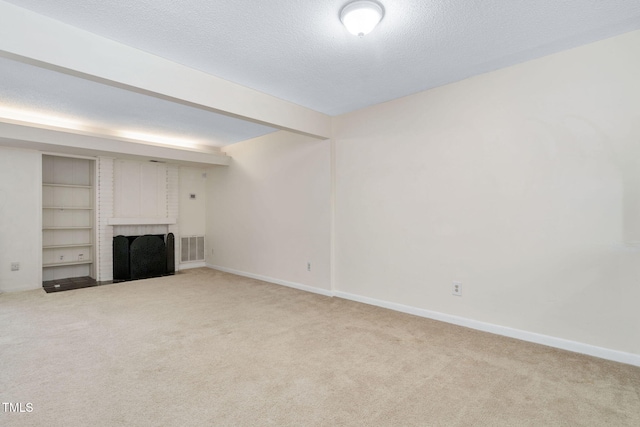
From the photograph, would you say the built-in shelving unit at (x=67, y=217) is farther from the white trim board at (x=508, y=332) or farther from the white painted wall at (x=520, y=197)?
the white painted wall at (x=520, y=197)

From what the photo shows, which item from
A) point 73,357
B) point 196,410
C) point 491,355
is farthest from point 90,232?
point 491,355

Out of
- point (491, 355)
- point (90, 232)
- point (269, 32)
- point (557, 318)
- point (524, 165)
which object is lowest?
point (491, 355)

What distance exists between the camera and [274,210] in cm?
514

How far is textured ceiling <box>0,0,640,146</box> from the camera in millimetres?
2037

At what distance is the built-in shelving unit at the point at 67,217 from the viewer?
519 cm

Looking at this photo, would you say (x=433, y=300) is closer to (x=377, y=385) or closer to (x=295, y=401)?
(x=377, y=385)

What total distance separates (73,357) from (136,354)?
1.51ft

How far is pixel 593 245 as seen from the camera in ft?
8.11

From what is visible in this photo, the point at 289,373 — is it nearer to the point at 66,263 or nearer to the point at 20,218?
the point at 20,218

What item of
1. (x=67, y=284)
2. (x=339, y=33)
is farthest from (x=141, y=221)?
(x=339, y=33)

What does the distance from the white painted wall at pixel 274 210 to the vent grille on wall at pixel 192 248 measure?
33cm

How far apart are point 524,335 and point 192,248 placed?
5907 mm

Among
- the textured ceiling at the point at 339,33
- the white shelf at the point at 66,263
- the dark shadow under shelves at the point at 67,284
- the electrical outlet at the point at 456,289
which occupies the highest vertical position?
the textured ceiling at the point at 339,33

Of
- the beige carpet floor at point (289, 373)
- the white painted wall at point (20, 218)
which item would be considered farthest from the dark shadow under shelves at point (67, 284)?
the beige carpet floor at point (289, 373)
